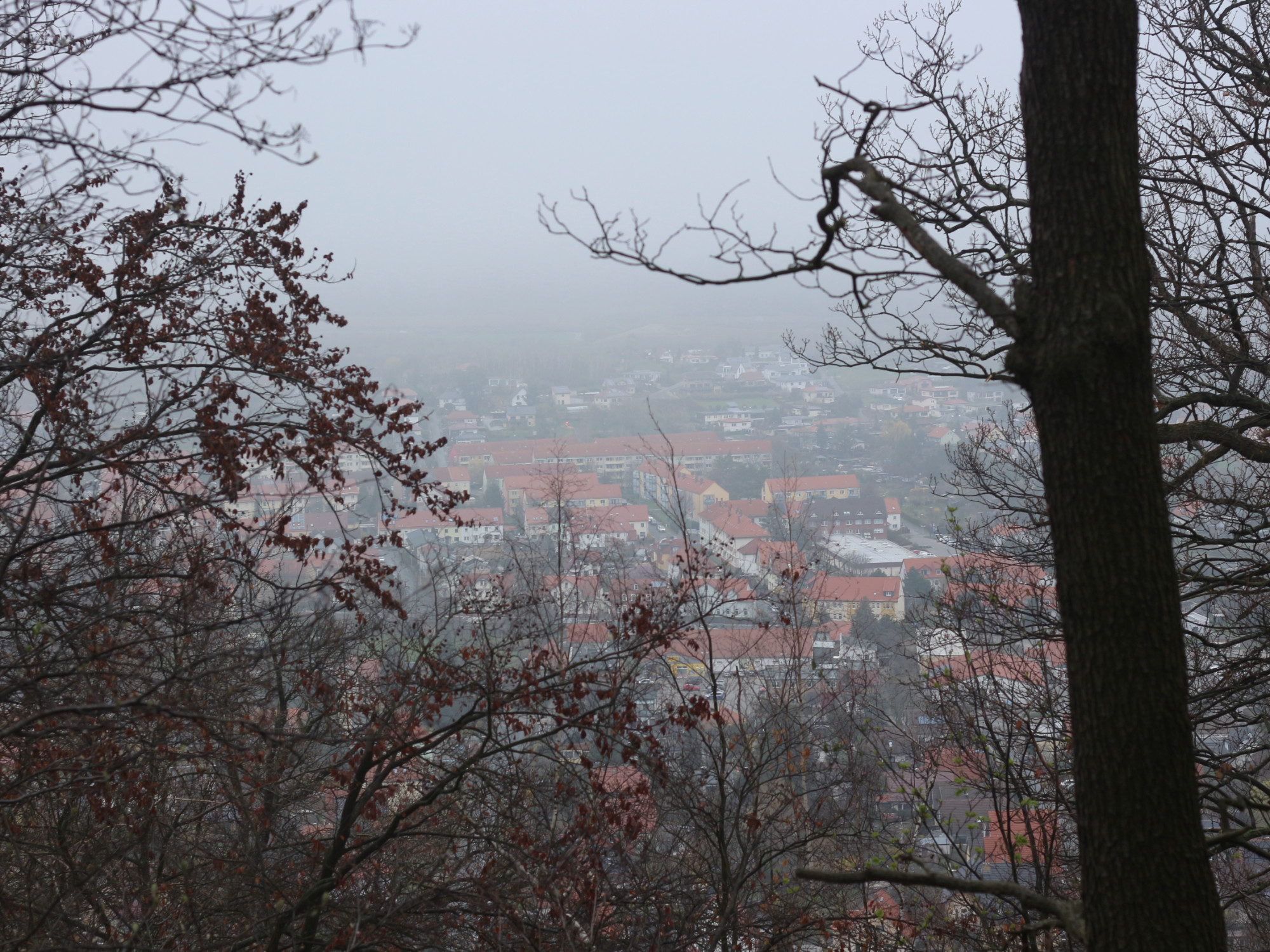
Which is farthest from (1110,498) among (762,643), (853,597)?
(853,597)

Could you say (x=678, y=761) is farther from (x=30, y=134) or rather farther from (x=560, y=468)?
(x=560, y=468)

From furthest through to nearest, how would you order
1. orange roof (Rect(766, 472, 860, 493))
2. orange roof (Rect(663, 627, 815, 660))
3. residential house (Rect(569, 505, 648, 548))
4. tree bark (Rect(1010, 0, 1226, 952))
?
orange roof (Rect(766, 472, 860, 493)) < residential house (Rect(569, 505, 648, 548)) < orange roof (Rect(663, 627, 815, 660)) < tree bark (Rect(1010, 0, 1226, 952))

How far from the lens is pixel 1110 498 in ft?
7.05

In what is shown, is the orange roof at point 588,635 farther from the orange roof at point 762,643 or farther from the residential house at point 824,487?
the residential house at point 824,487

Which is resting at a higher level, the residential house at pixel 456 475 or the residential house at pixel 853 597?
the residential house at pixel 456 475

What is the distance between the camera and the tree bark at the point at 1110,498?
81.7 inches

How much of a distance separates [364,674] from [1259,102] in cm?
891

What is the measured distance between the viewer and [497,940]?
4637mm

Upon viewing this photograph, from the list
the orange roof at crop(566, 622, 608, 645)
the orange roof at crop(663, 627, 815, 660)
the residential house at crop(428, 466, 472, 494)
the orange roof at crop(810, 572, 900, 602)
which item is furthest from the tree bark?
the residential house at crop(428, 466, 472, 494)

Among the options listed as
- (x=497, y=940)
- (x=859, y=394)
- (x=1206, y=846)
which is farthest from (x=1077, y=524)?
(x=859, y=394)

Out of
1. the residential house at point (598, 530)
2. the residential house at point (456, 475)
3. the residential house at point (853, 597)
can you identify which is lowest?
the residential house at point (853, 597)

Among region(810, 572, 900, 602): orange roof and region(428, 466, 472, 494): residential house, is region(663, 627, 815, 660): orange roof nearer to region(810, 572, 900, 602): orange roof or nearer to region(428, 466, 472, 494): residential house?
region(810, 572, 900, 602): orange roof

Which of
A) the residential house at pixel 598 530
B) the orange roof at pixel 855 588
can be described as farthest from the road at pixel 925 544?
the residential house at pixel 598 530

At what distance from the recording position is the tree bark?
2.08m
